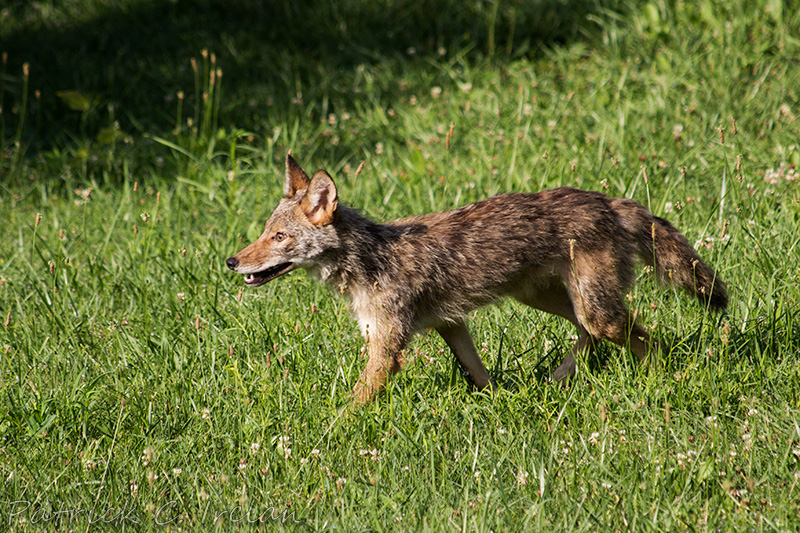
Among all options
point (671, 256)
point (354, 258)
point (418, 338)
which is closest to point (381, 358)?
point (354, 258)

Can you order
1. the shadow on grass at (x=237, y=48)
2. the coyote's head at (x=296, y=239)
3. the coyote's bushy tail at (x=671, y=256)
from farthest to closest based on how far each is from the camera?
1. the shadow on grass at (x=237, y=48)
2. the coyote's bushy tail at (x=671, y=256)
3. the coyote's head at (x=296, y=239)

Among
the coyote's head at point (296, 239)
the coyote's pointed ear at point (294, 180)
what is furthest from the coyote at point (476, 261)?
the coyote's pointed ear at point (294, 180)

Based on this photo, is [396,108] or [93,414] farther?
[396,108]

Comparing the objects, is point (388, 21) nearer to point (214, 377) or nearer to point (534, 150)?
point (534, 150)

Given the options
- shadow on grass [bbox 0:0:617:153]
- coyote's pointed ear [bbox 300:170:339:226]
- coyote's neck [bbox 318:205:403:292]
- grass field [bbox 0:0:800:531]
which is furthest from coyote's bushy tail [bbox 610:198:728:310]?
shadow on grass [bbox 0:0:617:153]

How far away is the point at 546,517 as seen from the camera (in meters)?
3.47

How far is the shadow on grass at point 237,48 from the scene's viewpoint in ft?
32.9

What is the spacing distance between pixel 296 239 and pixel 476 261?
3.47ft

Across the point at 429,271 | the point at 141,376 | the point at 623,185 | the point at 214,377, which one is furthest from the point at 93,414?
the point at 623,185

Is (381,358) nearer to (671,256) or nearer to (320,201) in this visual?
(320,201)

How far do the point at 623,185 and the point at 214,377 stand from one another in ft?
11.8

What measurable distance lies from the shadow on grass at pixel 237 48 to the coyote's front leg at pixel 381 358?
17.0 ft

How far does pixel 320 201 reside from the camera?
15.9 ft

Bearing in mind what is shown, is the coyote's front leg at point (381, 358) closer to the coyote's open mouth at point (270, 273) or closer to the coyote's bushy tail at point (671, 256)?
the coyote's open mouth at point (270, 273)
